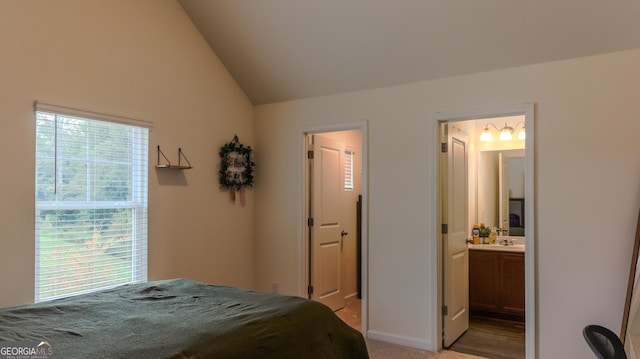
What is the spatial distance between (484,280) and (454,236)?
3.83ft

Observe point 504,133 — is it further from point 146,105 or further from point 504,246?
point 146,105

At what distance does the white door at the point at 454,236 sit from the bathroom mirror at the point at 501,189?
3.47 feet

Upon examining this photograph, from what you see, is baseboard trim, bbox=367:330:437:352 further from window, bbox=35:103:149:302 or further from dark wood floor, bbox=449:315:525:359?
window, bbox=35:103:149:302

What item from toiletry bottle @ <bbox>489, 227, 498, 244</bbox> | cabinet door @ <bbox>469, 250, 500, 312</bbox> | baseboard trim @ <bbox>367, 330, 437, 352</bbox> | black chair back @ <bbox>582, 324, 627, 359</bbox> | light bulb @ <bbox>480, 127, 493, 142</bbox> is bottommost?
baseboard trim @ <bbox>367, 330, 437, 352</bbox>

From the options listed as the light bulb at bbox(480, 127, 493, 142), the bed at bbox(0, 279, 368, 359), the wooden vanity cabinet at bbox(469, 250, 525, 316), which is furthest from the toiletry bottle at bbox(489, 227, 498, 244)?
the bed at bbox(0, 279, 368, 359)

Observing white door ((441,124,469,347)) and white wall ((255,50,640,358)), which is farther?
white door ((441,124,469,347))

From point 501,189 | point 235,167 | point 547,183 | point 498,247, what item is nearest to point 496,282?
point 498,247

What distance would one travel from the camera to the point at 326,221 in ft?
15.6

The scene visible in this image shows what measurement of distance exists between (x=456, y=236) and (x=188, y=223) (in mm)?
2483

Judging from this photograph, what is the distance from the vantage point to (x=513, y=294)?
4570mm

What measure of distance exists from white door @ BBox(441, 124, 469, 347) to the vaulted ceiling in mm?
734

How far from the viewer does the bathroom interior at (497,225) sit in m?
4.53

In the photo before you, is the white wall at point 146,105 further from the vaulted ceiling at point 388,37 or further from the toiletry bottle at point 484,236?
the toiletry bottle at point 484,236

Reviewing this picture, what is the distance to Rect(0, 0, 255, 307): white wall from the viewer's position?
109 inches
